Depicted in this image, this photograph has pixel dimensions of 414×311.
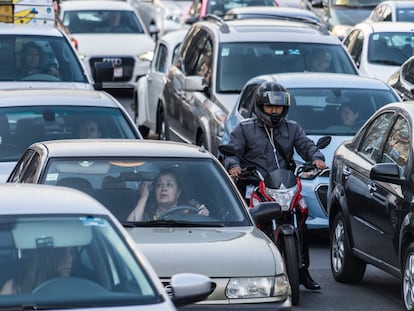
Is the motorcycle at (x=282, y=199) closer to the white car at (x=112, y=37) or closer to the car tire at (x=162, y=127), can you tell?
the car tire at (x=162, y=127)

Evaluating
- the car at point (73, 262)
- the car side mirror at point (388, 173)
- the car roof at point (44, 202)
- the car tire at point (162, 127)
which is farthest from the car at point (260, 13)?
the car at point (73, 262)

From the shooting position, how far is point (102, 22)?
29.2 meters

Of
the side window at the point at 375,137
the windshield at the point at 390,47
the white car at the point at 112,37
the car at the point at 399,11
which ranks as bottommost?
the white car at the point at 112,37

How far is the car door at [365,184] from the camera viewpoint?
11.5 m

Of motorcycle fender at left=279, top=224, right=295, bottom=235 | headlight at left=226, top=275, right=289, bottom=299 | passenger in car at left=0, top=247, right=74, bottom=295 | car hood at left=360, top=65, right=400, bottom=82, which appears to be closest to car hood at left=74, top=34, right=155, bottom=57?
car hood at left=360, top=65, right=400, bottom=82

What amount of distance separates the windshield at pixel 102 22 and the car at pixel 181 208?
60.8ft

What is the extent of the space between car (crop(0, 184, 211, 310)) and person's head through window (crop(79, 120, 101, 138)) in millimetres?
5902

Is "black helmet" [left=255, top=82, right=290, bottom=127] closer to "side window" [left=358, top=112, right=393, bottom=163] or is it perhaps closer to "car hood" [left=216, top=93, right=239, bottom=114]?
"side window" [left=358, top=112, right=393, bottom=163]

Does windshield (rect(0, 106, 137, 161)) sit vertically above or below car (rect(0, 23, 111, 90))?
above

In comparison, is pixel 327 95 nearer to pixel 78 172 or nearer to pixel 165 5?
pixel 78 172

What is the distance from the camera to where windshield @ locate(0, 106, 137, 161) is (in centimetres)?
1299

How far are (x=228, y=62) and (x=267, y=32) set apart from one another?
2.64 ft

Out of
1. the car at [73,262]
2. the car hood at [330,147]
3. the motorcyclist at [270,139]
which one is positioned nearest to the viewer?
the car at [73,262]

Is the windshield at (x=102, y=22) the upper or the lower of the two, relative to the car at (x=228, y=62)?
lower
